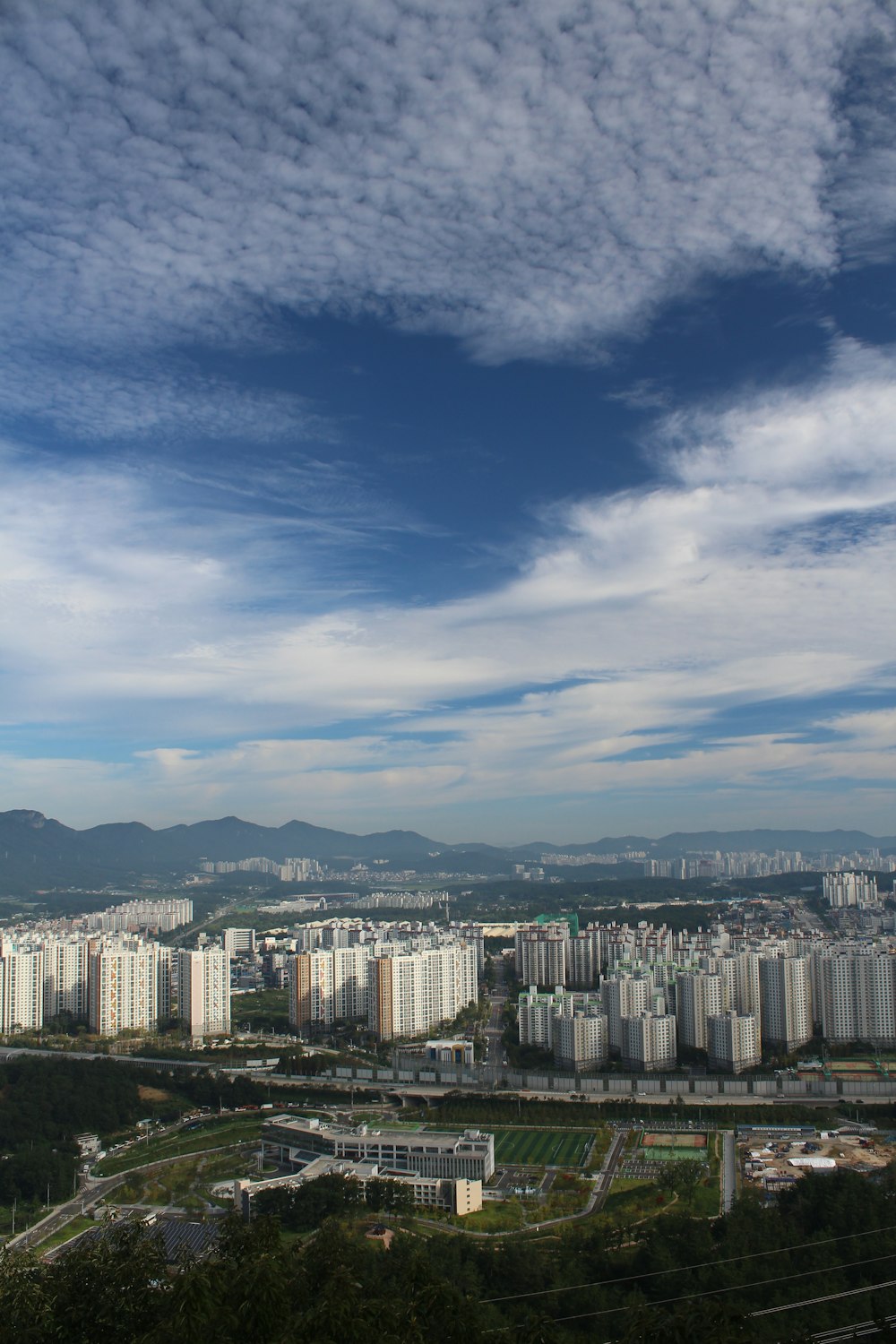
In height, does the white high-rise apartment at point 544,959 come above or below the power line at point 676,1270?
below

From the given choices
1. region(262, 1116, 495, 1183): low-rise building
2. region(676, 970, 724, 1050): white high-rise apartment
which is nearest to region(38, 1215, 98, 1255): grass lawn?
region(262, 1116, 495, 1183): low-rise building

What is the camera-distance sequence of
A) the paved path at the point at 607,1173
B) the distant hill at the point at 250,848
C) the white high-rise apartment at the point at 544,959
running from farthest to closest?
the distant hill at the point at 250,848
the white high-rise apartment at the point at 544,959
the paved path at the point at 607,1173

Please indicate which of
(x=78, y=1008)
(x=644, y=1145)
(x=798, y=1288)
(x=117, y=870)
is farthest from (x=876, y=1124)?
(x=117, y=870)

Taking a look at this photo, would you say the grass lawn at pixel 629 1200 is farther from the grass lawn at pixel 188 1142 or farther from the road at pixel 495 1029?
the road at pixel 495 1029

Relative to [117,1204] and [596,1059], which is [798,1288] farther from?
[596,1059]

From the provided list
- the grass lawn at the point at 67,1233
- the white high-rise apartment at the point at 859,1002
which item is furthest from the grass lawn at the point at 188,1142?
the white high-rise apartment at the point at 859,1002

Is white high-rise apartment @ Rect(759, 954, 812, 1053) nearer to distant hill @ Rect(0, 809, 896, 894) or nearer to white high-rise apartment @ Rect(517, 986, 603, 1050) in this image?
white high-rise apartment @ Rect(517, 986, 603, 1050)

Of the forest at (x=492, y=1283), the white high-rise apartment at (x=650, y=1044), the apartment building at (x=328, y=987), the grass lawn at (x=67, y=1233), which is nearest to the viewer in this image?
the forest at (x=492, y=1283)
